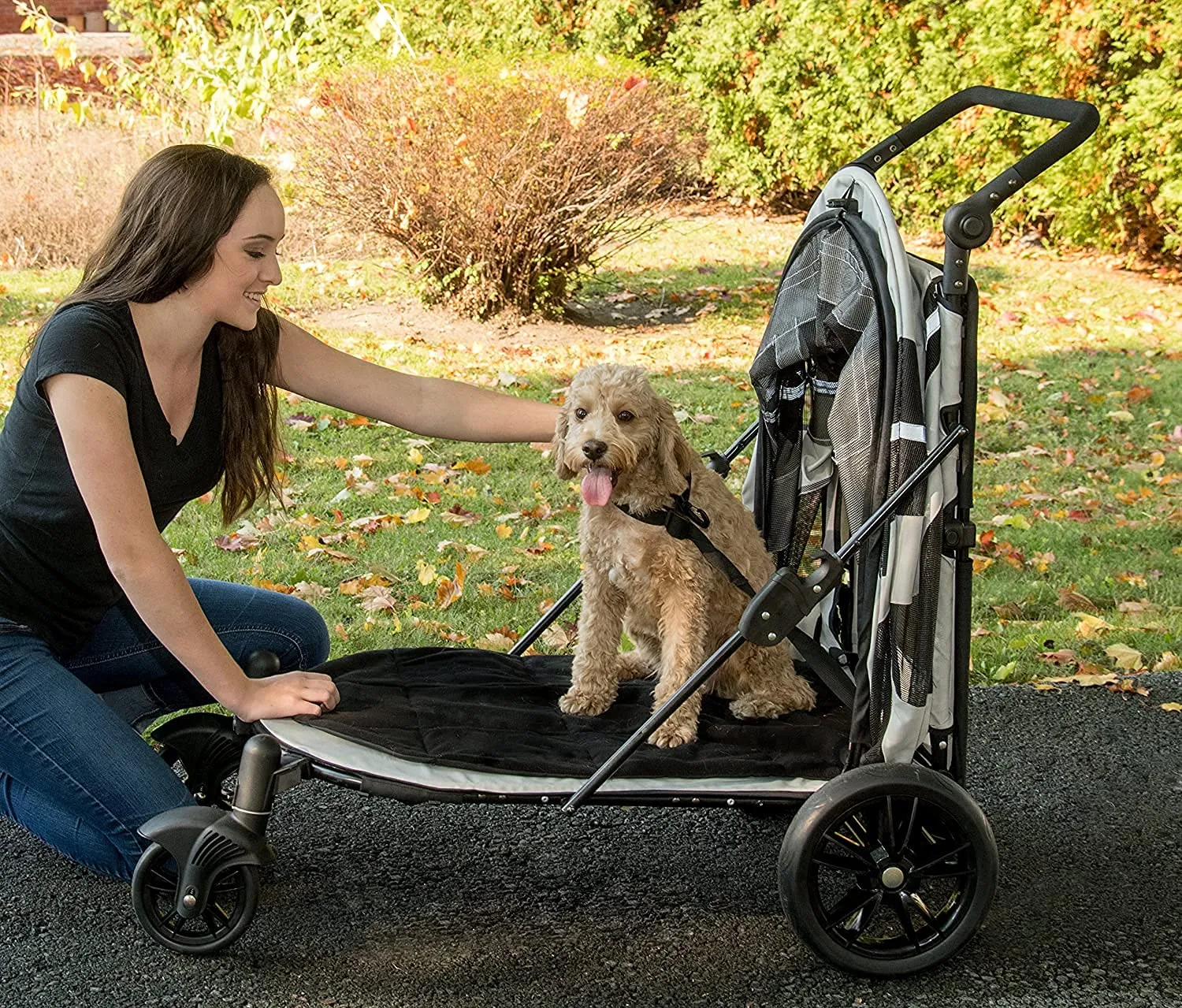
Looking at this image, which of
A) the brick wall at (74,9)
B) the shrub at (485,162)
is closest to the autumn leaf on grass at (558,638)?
the shrub at (485,162)

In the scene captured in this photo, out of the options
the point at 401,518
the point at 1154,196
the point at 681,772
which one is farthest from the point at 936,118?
the point at 1154,196

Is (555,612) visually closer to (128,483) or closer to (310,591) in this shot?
(128,483)

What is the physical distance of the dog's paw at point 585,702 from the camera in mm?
3625

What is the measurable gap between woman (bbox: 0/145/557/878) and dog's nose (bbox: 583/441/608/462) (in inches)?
33.0

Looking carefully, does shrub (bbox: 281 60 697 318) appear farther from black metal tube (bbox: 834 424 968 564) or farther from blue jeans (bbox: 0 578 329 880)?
black metal tube (bbox: 834 424 968 564)

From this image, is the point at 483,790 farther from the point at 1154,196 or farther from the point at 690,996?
the point at 1154,196

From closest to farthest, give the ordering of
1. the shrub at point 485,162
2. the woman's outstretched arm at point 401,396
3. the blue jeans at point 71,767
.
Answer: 1. the blue jeans at point 71,767
2. the woman's outstretched arm at point 401,396
3. the shrub at point 485,162

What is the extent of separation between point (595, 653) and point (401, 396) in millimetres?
924

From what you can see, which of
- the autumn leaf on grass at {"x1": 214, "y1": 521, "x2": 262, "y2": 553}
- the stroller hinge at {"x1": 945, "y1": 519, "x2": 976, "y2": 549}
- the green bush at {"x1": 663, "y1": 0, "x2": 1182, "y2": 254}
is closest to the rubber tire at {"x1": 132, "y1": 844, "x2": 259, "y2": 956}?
the stroller hinge at {"x1": 945, "y1": 519, "x2": 976, "y2": 549}

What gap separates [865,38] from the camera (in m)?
13.0

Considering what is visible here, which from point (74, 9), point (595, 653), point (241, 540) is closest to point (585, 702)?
point (595, 653)

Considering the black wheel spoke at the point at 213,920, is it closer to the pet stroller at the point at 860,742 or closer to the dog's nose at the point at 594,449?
the pet stroller at the point at 860,742

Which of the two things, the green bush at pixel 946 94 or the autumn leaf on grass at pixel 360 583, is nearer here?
the autumn leaf on grass at pixel 360 583

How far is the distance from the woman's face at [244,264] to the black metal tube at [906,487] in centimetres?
147
